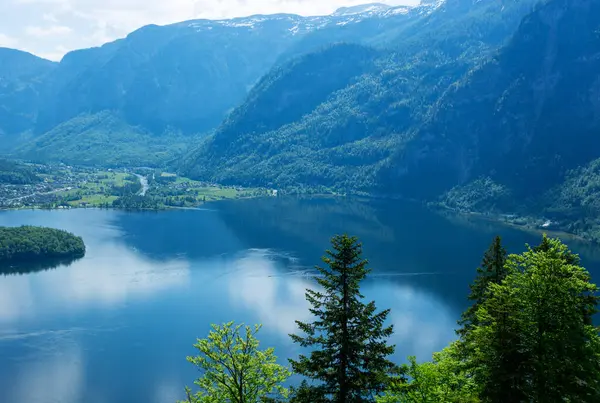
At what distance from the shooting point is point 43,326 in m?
82.0

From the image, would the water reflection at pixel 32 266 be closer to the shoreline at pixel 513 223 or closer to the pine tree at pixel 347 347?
the pine tree at pixel 347 347

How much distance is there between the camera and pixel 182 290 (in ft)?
330

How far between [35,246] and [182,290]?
134 feet

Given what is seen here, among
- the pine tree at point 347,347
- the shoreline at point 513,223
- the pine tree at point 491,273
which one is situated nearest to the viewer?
the pine tree at point 347,347

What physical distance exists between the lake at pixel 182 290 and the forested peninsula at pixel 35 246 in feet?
16.3

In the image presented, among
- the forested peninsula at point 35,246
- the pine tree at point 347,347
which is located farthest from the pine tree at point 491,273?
the forested peninsula at point 35,246

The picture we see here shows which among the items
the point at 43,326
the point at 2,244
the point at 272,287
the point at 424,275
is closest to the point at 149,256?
the point at 2,244

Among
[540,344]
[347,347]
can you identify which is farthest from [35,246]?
[540,344]

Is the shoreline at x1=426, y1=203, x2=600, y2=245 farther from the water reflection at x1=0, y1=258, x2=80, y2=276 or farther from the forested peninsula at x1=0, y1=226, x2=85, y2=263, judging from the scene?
the water reflection at x1=0, y1=258, x2=80, y2=276

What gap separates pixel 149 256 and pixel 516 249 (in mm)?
73502

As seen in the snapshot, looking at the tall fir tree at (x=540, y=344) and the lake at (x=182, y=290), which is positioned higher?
the tall fir tree at (x=540, y=344)

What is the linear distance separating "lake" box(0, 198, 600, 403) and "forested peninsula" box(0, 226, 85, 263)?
496cm

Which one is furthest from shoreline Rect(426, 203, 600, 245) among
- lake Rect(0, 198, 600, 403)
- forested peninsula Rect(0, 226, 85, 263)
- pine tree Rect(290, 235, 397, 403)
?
pine tree Rect(290, 235, 397, 403)

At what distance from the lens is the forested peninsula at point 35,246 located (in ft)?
399
